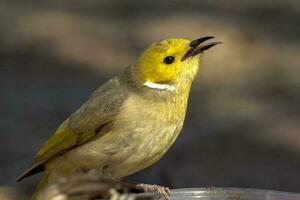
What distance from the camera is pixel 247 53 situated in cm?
934

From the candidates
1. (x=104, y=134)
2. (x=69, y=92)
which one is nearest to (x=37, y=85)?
(x=69, y=92)

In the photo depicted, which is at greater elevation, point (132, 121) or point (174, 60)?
A: point (174, 60)

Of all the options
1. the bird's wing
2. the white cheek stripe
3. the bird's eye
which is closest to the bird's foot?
the bird's wing

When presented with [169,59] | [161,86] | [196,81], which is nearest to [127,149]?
[161,86]

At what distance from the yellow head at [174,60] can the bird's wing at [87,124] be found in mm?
262

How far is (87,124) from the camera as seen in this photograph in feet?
18.7

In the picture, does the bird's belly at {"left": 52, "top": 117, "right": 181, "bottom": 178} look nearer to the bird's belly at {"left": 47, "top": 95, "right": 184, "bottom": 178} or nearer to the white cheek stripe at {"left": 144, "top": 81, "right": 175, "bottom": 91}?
the bird's belly at {"left": 47, "top": 95, "right": 184, "bottom": 178}

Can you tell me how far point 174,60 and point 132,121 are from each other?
45 cm

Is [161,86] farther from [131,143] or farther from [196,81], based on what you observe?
[196,81]

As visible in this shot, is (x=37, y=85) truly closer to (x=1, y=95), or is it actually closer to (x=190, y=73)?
(x=1, y=95)

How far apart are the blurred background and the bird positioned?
1551mm

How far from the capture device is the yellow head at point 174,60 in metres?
5.50

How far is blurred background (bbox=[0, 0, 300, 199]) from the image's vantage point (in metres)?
7.66

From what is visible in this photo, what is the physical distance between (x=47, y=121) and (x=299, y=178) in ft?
7.87
